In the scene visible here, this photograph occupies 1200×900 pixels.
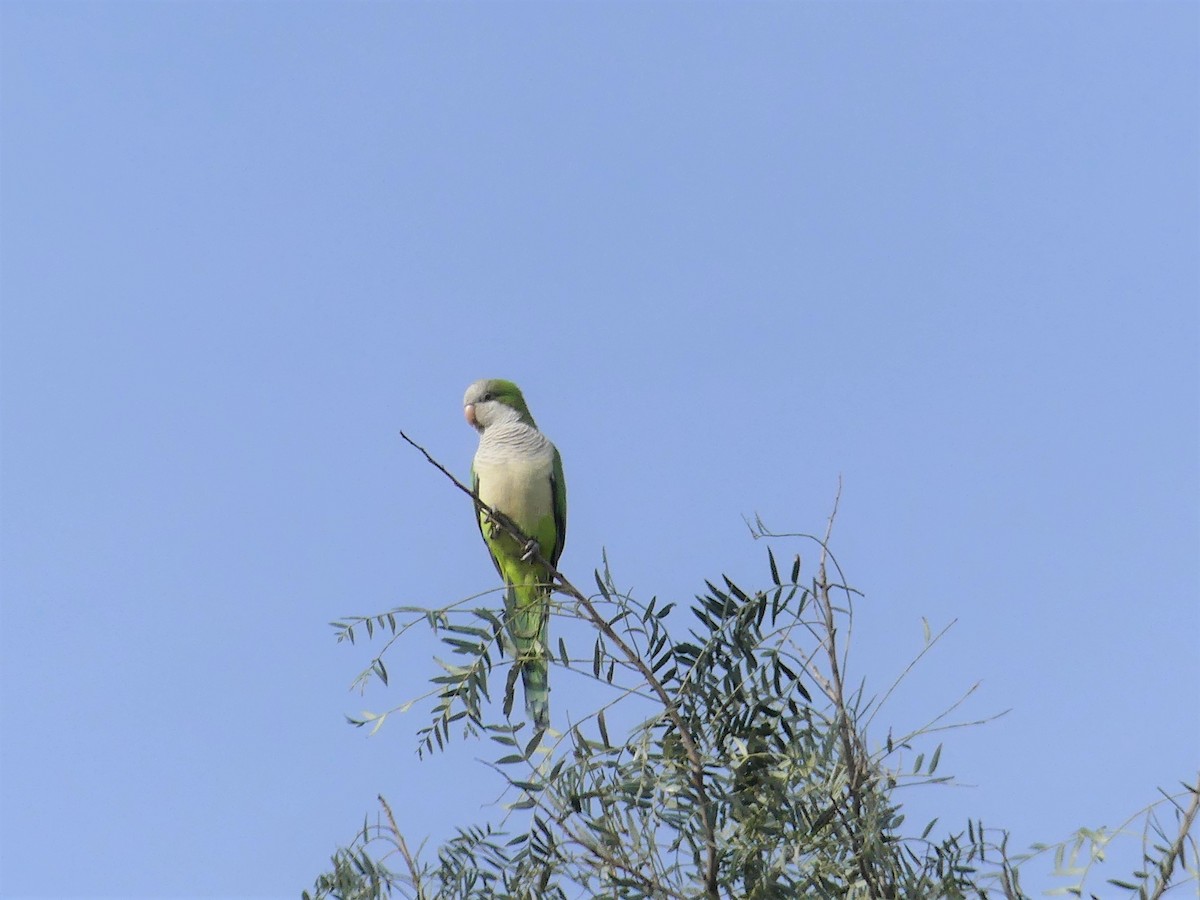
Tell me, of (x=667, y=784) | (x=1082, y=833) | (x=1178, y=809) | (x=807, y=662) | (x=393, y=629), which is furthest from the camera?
(x=393, y=629)

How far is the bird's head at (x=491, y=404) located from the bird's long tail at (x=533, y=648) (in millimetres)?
1499

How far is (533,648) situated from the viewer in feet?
9.78

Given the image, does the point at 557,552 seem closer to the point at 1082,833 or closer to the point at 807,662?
the point at 807,662

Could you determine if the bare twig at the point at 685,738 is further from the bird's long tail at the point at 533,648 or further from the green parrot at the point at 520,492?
the green parrot at the point at 520,492

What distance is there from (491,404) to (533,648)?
9.04ft

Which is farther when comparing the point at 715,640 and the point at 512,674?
the point at 512,674

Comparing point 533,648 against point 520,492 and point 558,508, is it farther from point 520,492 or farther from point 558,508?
point 558,508

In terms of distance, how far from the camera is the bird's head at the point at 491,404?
5617mm

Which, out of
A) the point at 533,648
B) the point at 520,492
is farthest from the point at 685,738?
the point at 520,492

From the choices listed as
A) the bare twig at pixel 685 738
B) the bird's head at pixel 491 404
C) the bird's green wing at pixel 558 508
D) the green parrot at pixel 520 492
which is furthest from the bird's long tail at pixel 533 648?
the bird's head at pixel 491 404

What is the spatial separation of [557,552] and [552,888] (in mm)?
2850

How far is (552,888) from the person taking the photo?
2.65m

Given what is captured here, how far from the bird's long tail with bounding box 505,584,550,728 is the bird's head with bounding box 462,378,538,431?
1.50 meters

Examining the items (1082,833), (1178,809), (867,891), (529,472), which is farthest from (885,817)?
(529,472)
